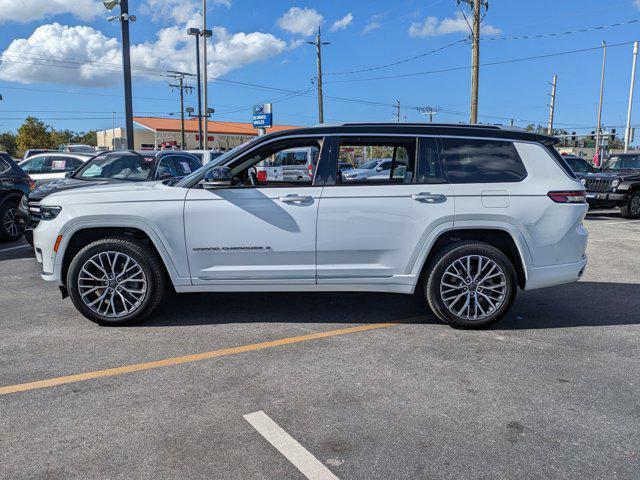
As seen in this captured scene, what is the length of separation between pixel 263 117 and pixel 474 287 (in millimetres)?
27166

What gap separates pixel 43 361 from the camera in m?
4.15

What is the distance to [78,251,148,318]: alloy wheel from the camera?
4867 millimetres

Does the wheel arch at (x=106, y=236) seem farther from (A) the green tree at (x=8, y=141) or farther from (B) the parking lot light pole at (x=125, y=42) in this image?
(A) the green tree at (x=8, y=141)

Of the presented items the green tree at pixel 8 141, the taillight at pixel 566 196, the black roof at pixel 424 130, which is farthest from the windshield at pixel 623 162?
the green tree at pixel 8 141

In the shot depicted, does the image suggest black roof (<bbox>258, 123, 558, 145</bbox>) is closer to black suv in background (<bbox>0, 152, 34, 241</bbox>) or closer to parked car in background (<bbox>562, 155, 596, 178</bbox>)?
black suv in background (<bbox>0, 152, 34, 241</bbox>)

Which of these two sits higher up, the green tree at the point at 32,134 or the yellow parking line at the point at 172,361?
the green tree at the point at 32,134

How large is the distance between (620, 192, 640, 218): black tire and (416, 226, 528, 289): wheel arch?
1171 cm

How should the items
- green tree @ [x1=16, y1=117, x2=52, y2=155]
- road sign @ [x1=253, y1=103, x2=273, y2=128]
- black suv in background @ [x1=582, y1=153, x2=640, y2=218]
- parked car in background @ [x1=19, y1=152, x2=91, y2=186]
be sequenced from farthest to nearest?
green tree @ [x1=16, y1=117, x2=52, y2=155] → road sign @ [x1=253, y1=103, x2=273, y2=128] → black suv in background @ [x1=582, y1=153, x2=640, y2=218] → parked car in background @ [x1=19, y1=152, x2=91, y2=186]

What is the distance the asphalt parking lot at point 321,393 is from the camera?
2834 mm

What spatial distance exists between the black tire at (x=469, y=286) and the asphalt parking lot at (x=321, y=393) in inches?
5.7

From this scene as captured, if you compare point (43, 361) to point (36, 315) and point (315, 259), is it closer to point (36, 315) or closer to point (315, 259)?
point (36, 315)

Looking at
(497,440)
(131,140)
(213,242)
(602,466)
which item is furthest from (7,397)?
(131,140)

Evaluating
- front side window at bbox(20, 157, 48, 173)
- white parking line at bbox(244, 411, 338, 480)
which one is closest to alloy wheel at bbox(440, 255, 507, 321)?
white parking line at bbox(244, 411, 338, 480)

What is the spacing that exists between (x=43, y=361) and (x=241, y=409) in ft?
6.07
